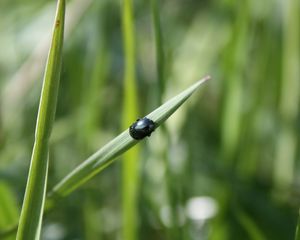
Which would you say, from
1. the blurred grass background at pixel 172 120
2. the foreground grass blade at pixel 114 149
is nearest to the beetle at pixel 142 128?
the foreground grass blade at pixel 114 149

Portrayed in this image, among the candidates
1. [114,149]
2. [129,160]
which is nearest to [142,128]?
[114,149]

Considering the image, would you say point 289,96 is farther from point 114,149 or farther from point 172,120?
point 114,149

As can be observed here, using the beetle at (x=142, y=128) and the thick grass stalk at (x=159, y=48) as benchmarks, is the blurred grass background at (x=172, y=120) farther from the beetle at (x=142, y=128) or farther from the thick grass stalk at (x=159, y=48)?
the beetle at (x=142, y=128)

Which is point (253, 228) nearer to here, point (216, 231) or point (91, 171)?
point (216, 231)

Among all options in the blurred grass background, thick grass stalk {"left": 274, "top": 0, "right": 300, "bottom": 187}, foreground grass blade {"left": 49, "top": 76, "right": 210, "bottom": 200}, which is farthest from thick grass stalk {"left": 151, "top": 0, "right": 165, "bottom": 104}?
thick grass stalk {"left": 274, "top": 0, "right": 300, "bottom": 187}

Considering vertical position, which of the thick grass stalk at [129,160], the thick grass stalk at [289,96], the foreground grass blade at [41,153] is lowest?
the foreground grass blade at [41,153]

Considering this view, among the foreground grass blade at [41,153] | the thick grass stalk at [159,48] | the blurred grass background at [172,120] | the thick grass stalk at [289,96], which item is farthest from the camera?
the thick grass stalk at [289,96]

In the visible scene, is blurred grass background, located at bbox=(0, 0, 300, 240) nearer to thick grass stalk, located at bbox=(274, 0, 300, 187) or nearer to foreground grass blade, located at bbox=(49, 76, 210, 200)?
thick grass stalk, located at bbox=(274, 0, 300, 187)
